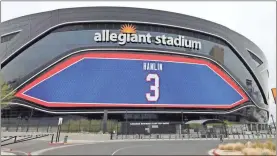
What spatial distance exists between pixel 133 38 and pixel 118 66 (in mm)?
6994

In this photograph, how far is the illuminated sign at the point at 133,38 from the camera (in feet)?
239

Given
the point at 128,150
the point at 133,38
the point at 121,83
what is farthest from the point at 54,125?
the point at 128,150

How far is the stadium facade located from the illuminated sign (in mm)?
201

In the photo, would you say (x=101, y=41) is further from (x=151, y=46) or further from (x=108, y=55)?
(x=151, y=46)

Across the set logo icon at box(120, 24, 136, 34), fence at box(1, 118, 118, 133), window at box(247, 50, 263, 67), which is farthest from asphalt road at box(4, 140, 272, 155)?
window at box(247, 50, 263, 67)

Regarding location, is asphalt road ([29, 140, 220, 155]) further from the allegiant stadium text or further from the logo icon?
the logo icon

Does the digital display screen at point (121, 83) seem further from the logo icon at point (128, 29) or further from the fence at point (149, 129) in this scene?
the fence at point (149, 129)

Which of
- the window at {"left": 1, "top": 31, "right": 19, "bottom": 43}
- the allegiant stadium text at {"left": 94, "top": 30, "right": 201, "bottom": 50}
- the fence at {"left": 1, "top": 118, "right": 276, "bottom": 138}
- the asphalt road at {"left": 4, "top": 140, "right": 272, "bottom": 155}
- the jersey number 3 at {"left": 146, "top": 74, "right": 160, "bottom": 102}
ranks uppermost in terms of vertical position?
the window at {"left": 1, "top": 31, "right": 19, "bottom": 43}

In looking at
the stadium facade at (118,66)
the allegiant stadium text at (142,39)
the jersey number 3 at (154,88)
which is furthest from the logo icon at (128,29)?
the jersey number 3 at (154,88)

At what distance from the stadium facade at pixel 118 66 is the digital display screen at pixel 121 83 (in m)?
0.19

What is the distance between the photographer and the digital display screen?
2680 inches

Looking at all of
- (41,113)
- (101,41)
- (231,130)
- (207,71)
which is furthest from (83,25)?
(231,130)

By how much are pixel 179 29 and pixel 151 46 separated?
828 centimetres

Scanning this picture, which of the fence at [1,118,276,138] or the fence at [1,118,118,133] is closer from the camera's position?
the fence at [1,118,276,138]
